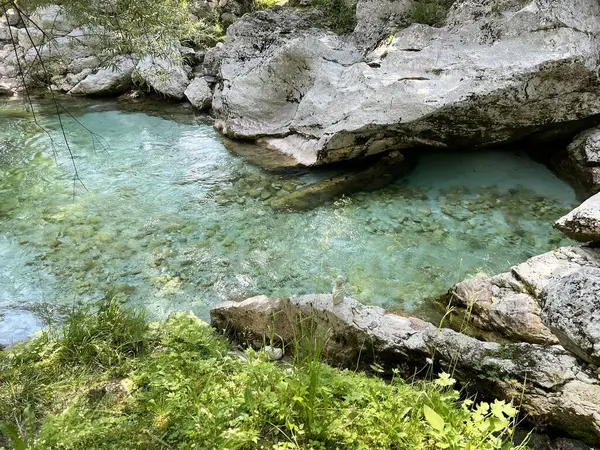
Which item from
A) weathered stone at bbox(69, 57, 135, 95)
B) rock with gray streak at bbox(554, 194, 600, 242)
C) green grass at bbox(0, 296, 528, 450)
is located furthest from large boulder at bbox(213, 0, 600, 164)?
weathered stone at bbox(69, 57, 135, 95)

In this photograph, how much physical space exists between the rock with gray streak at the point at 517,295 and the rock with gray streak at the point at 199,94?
1005 cm

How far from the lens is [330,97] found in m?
8.85

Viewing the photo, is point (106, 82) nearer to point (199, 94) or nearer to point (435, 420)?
point (199, 94)

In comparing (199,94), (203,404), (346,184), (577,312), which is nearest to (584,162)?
(346,184)

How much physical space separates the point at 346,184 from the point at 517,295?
4105 mm

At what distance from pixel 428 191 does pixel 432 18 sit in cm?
401

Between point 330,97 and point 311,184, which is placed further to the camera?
point 330,97

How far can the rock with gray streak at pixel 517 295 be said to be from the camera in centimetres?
426

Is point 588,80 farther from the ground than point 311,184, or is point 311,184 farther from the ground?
point 588,80

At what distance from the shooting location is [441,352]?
3598 mm

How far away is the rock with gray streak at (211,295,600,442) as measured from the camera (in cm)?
305

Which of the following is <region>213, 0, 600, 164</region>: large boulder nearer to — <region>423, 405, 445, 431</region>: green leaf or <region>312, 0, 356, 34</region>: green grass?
<region>312, 0, 356, 34</region>: green grass

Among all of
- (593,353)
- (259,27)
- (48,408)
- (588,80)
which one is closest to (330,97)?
(259,27)

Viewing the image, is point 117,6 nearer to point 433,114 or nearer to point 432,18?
point 433,114
